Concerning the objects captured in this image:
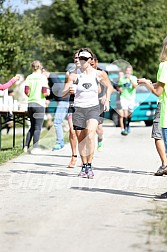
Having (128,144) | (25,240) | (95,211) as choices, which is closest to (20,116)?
(128,144)

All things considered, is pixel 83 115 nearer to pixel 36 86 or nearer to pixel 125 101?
pixel 36 86

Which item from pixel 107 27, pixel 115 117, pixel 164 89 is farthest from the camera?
pixel 107 27

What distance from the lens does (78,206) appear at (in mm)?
8984

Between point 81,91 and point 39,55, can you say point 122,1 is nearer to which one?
point 39,55

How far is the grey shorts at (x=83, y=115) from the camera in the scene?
11844 millimetres

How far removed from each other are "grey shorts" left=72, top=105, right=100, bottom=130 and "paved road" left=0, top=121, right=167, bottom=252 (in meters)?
0.76

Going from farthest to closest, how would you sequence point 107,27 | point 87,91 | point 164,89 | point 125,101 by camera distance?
point 107,27, point 125,101, point 87,91, point 164,89

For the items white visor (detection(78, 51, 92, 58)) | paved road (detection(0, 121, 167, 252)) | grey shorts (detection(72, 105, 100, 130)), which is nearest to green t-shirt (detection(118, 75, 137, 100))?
paved road (detection(0, 121, 167, 252))

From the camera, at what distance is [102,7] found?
47.5 m

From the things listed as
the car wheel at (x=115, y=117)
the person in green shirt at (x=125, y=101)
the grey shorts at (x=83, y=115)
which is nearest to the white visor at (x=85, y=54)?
the grey shorts at (x=83, y=115)

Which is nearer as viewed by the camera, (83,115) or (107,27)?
(83,115)

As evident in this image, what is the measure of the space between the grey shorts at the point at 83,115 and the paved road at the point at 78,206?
76 cm

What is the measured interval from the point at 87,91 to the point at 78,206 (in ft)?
10.4

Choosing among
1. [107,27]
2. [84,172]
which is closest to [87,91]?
[84,172]
